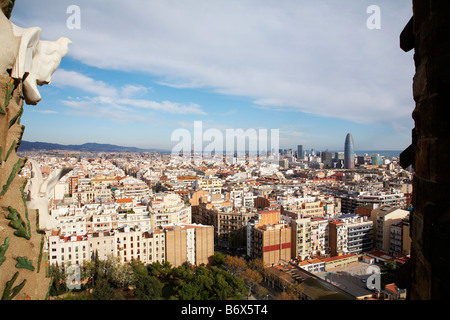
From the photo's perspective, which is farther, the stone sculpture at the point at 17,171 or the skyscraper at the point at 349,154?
the skyscraper at the point at 349,154

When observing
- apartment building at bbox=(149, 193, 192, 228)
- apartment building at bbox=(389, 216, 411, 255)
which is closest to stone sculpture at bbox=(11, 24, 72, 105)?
apartment building at bbox=(149, 193, 192, 228)

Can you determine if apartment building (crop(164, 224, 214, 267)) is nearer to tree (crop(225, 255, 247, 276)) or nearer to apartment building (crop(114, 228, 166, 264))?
apartment building (crop(114, 228, 166, 264))

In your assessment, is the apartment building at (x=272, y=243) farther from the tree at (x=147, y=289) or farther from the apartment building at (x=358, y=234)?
the tree at (x=147, y=289)

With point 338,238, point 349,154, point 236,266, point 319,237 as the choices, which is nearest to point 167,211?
point 236,266

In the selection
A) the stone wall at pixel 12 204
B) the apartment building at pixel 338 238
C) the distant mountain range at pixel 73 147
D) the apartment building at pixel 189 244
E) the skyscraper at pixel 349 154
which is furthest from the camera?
the distant mountain range at pixel 73 147

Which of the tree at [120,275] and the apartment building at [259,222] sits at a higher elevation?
the apartment building at [259,222]

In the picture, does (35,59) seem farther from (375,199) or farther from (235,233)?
(375,199)

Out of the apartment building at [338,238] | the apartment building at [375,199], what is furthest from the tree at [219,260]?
the apartment building at [375,199]
